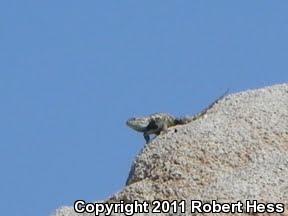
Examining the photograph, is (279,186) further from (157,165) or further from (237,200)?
(157,165)

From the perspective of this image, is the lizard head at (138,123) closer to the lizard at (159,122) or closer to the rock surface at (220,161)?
the lizard at (159,122)

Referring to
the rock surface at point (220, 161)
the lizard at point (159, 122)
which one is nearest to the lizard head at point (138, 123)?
the lizard at point (159, 122)

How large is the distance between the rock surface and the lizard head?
13.1 ft

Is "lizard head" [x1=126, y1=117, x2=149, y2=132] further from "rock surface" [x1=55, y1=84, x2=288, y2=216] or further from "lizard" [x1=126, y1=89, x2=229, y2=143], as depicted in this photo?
"rock surface" [x1=55, y1=84, x2=288, y2=216]

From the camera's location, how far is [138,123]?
26.1 meters

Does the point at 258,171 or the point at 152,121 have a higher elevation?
the point at 152,121

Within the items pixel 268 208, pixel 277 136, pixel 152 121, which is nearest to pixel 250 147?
pixel 277 136

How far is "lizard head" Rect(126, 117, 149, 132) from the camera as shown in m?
25.8

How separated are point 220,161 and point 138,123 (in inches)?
236

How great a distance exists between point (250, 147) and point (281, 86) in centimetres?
249

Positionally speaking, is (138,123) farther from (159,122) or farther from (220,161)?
(220,161)

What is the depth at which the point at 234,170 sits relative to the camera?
2009cm

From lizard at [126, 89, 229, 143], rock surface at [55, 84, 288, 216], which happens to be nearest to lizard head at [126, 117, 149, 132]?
lizard at [126, 89, 229, 143]

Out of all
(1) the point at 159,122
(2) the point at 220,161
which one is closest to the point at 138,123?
(1) the point at 159,122
